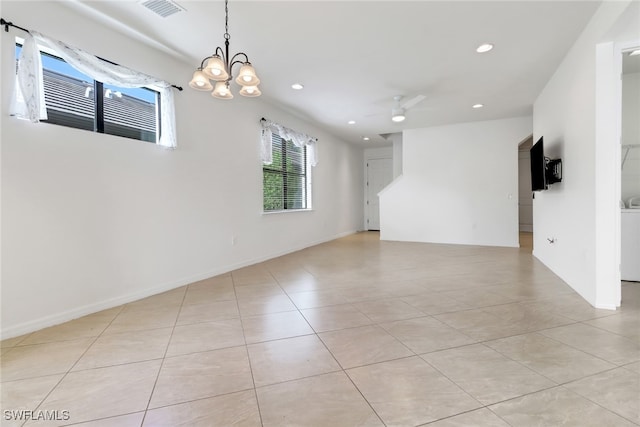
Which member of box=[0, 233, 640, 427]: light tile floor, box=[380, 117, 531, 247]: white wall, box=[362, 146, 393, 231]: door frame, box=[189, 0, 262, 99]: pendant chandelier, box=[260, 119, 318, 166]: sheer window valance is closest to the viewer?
box=[0, 233, 640, 427]: light tile floor

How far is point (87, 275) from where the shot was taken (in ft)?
8.72

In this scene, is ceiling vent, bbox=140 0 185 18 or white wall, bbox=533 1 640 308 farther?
white wall, bbox=533 1 640 308

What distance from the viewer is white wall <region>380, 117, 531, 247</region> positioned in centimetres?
608

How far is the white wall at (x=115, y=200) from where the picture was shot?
2.26m

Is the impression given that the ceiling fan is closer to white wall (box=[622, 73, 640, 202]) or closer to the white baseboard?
white wall (box=[622, 73, 640, 202])

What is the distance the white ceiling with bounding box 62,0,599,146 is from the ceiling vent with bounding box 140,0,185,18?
0.22ft

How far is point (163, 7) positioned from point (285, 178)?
362cm

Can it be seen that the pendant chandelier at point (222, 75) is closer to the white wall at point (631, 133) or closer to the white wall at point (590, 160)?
the white wall at point (590, 160)

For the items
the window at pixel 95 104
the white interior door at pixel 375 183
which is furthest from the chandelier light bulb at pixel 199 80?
the white interior door at pixel 375 183

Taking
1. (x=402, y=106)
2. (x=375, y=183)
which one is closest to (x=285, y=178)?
(x=402, y=106)

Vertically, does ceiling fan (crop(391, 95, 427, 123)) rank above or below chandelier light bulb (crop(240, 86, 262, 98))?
above

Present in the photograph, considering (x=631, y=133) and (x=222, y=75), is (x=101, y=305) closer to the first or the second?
(x=222, y=75)

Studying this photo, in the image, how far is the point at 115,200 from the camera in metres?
2.86

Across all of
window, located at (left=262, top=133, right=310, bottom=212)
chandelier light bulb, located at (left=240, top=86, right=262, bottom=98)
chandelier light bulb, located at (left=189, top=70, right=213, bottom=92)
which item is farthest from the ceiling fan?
chandelier light bulb, located at (left=189, top=70, right=213, bottom=92)
